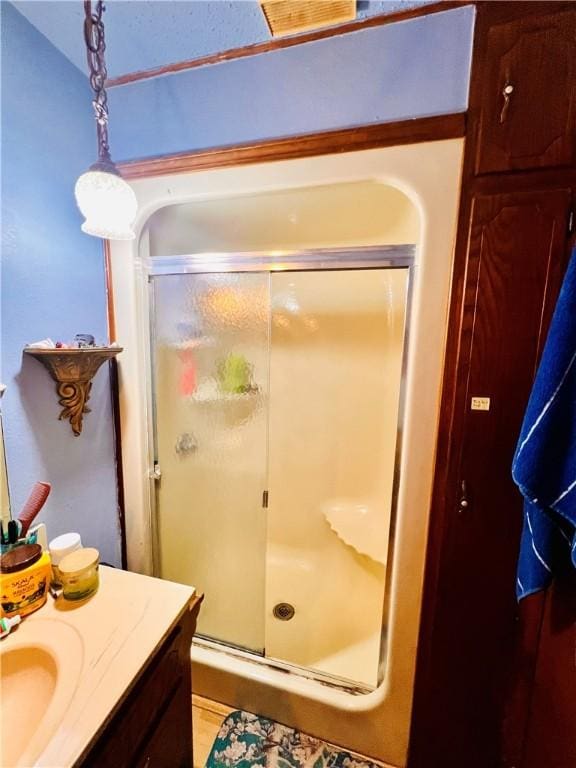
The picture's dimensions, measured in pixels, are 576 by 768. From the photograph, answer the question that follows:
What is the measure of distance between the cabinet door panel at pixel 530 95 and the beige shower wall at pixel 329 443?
70cm

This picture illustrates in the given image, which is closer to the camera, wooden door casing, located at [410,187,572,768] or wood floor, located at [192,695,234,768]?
wooden door casing, located at [410,187,572,768]

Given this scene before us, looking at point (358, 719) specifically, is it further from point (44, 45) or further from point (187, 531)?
point (44, 45)

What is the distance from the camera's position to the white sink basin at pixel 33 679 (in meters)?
0.61

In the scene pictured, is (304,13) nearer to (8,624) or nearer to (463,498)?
(463,498)

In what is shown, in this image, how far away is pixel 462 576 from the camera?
3.34 feet

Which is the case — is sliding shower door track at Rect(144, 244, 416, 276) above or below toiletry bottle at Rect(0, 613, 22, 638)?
above

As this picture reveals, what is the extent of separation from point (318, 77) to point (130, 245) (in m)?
0.83

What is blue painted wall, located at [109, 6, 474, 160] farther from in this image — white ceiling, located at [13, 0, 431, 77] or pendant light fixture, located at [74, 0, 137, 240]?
pendant light fixture, located at [74, 0, 137, 240]

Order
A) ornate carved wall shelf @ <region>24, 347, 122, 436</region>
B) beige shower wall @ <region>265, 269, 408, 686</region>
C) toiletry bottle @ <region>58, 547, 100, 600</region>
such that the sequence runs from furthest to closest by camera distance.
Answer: beige shower wall @ <region>265, 269, 408, 686</region>
ornate carved wall shelf @ <region>24, 347, 122, 436</region>
toiletry bottle @ <region>58, 547, 100, 600</region>

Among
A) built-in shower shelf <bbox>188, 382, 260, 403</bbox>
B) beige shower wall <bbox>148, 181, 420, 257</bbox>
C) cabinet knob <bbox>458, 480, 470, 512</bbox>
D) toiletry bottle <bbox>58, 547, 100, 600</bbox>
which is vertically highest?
beige shower wall <bbox>148, 181, 420, 257</bbox>

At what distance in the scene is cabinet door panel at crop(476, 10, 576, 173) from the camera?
810 millimetres

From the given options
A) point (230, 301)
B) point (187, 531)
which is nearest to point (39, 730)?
point (187, 531)

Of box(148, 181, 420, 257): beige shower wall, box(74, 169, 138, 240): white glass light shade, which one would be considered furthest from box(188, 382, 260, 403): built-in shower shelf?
box(74, 169, 138, 240): white glass light shade

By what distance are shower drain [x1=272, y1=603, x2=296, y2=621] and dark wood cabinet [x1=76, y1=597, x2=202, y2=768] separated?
79cm
